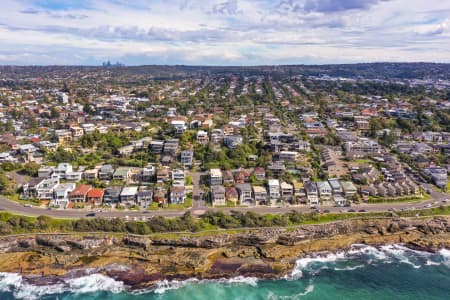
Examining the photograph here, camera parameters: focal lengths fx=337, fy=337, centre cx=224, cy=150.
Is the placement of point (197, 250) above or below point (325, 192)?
below

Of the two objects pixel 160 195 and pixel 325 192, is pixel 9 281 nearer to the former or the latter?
pixel 160 195

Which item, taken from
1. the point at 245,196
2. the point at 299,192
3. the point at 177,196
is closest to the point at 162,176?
the point at 177,196

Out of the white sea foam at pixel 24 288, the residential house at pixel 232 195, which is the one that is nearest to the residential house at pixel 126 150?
the residential house at pixel 232 195

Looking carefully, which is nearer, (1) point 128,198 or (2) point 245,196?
(1) point 128,198

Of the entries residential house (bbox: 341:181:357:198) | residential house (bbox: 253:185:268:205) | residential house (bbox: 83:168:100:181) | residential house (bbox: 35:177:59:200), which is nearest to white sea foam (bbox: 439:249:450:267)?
residential house (bbox: 341:181:357:198)

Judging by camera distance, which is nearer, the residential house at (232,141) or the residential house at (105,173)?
the residential house at (105,173)

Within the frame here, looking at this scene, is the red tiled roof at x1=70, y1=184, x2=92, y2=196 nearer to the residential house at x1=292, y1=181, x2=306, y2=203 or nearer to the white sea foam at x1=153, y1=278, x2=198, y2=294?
the white sea foam at x1=153, y1=278, x2=198, y2=294

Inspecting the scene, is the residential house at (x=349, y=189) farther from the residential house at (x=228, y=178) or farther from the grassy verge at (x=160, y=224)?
the residential house at (x=228, y=178)
